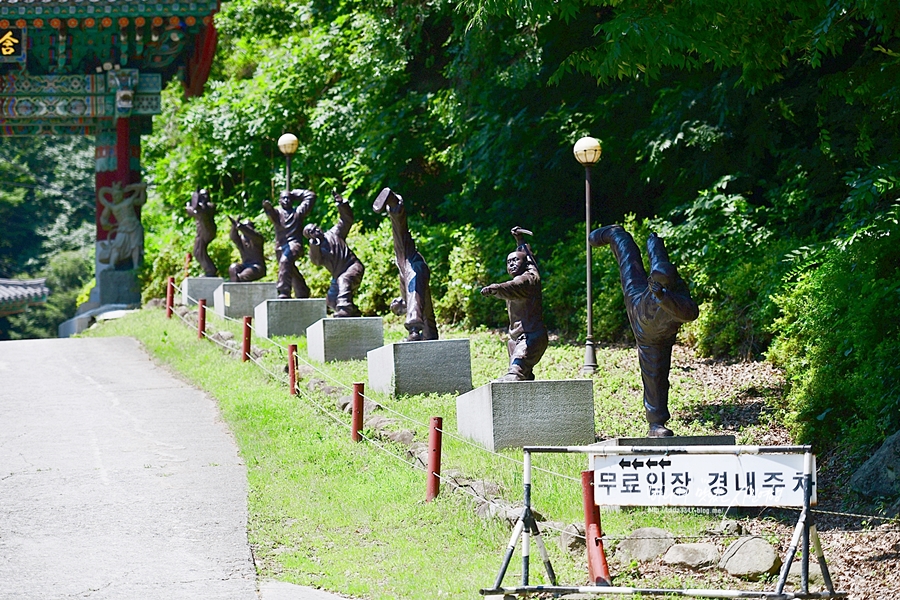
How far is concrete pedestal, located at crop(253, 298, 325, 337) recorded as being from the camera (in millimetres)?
18375

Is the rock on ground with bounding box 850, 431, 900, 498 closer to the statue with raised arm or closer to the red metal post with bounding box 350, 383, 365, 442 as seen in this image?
the red metal post with bounding box 350, 383, 365, 442

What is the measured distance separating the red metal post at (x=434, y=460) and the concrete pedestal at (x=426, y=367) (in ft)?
12.9

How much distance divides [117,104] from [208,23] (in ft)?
8.47

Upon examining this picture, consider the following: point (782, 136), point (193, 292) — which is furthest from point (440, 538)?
point (193, 292)

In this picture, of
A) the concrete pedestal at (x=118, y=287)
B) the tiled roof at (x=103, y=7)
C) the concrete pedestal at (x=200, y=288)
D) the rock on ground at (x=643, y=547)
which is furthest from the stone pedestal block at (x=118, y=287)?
the rock on ground at (x=643, y=547)

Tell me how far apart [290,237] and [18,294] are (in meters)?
14.7

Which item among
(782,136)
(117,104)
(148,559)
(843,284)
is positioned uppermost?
(117,104)

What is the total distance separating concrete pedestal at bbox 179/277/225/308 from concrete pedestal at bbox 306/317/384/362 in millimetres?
6155

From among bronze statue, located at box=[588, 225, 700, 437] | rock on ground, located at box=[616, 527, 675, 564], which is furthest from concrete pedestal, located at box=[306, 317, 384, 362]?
rock on ground, located at box=[616, 527, 675, 564]

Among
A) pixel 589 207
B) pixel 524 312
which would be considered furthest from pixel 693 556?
pixel 589 207

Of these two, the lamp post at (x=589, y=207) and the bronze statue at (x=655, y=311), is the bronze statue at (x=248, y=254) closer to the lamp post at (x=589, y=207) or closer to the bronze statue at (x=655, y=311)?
the lamp post at (x=589, y=207)

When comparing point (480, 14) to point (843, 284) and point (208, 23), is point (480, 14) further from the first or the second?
point (208, 23)

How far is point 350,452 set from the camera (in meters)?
11.6

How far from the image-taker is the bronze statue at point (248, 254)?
68.6ft
